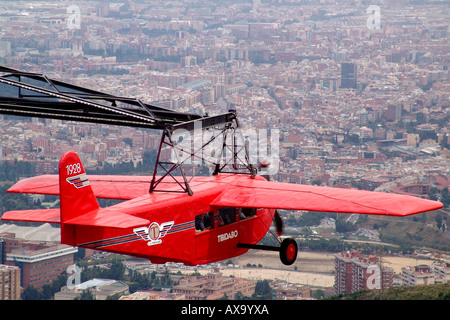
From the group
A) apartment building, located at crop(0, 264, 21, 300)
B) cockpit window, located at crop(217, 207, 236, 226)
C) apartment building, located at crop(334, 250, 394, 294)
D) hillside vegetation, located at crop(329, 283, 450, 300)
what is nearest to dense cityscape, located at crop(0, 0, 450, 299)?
apartment building, located at crop(334, 250, 394, 294)

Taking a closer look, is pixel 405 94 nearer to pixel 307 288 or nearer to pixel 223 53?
pixel 223 53

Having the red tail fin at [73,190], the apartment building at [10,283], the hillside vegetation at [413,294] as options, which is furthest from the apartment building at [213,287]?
the red tail fin at [73,190]

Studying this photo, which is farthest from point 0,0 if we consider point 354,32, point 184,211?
point 184,211

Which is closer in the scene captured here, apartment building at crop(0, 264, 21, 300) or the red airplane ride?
the red airplane ride

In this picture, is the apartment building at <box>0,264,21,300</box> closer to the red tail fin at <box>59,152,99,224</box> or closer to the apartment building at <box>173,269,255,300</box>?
the apartment building at <box>173,269,255,300</box>

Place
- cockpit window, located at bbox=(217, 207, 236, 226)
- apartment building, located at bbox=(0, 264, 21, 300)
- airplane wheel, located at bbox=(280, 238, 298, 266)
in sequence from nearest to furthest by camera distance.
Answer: cockpit window, located at bbox=(217, 207, 236, 226) < airplane wheel, located at bbox=(280, 238, 298, 266) < apartment building, located at bbox=(0, 264, 21, 300)

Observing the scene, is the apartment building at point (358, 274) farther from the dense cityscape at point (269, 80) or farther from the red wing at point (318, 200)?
the red wing at point (318, 200)
